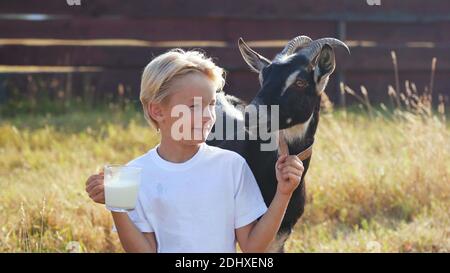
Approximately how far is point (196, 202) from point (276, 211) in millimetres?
285

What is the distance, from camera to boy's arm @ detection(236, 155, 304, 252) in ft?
9.43

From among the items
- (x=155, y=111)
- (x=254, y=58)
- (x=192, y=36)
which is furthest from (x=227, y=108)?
(x=192, y=36)

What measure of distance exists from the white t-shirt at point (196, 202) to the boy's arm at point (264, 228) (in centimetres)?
3

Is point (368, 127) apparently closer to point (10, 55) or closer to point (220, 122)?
point (220, 122)

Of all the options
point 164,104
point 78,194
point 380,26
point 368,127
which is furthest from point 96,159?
point 380,26

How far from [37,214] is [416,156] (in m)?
2.62

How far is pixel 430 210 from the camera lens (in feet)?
19.1

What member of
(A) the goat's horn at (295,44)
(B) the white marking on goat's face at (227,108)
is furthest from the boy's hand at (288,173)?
(B) the white marking on goat's face at (227,108)

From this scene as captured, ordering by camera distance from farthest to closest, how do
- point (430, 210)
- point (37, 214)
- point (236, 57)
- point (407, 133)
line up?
point (236, 57) → point (407, 133) → point (430, 210) → point (37, 214)

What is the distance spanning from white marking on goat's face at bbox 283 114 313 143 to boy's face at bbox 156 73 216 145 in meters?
1.36

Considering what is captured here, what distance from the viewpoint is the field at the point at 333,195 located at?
523 centimetres

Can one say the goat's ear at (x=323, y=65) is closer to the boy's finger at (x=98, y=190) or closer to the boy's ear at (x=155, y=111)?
the boy's ear at (x=155, y=111)

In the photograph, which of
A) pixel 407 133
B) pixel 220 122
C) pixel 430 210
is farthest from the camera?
pixel 407 133

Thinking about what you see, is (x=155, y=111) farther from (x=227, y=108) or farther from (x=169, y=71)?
(x=227, y=108)
